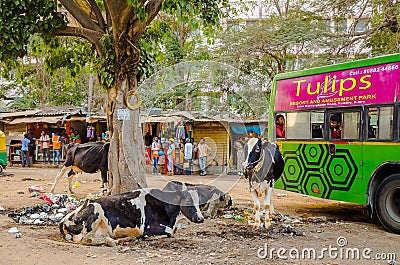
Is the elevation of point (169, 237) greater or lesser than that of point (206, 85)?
lesser

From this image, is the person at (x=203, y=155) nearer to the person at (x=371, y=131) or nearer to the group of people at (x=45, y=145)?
the person at (x=371, y=131)

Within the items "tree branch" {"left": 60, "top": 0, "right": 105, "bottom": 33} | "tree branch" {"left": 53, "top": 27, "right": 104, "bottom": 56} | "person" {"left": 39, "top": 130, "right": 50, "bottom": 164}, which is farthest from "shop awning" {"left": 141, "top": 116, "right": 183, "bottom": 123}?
"person" {"left": 39, "top": 130, "right": 50, "bottom": 164}

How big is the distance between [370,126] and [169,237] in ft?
13.8

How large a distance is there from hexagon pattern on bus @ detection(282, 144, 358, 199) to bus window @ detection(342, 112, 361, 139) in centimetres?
32

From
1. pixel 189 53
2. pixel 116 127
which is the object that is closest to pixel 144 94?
pixel 116 127

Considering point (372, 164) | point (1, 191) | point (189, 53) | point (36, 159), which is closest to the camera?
point (372, 164)

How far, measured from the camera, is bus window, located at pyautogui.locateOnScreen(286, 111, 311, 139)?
10.1 m

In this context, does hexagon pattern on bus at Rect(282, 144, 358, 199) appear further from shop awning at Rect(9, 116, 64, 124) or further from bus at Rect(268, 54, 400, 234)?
shop awning at Rect(9, 116, 64, 124)

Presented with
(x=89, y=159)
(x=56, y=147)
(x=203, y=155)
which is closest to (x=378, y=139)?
(x=203, y=155)

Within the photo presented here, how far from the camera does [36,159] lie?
79.7ft

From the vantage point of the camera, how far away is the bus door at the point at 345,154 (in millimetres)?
9070

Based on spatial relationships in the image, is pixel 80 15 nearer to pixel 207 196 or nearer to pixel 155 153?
pixel 155 153

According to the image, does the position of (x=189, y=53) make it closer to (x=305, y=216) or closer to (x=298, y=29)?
(x=298, y=29)

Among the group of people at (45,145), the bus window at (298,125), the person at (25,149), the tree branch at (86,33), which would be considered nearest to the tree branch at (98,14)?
the tree branch at (86,33)
